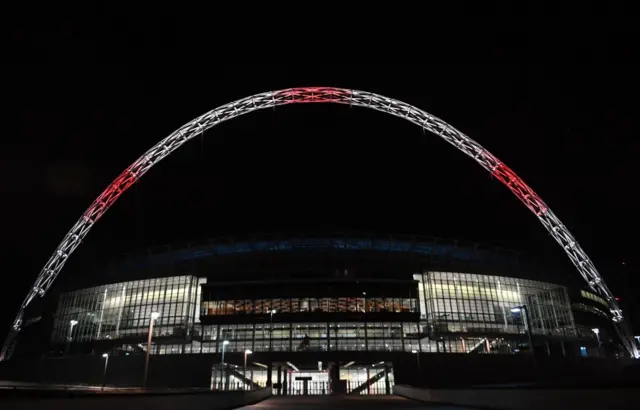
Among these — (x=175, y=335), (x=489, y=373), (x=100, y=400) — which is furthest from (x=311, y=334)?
(x=100, y=400)

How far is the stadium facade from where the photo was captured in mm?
65375

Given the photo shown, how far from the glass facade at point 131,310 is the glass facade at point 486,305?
40346 mm

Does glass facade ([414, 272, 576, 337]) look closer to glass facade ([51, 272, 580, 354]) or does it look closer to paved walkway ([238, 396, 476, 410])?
glass facade ([51, 272, 580, 354])

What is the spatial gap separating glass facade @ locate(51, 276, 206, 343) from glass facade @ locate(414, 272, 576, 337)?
132ft

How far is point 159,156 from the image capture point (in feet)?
134

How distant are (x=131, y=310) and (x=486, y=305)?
206 ft

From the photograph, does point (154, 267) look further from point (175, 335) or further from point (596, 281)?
point (596, 281)

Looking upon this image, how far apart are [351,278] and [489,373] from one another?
80.0ft

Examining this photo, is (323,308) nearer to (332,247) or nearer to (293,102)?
(332,247)

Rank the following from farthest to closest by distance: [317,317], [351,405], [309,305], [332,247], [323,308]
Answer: [332,247] → [309,305] → [323,308] → [317,317] → [351,405]

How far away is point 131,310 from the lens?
71.6 meters

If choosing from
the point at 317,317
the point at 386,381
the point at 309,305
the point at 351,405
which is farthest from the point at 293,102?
the point at 386,381

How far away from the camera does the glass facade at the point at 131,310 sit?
2704 inches

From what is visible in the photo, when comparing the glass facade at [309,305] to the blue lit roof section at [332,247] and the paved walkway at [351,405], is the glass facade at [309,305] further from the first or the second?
the paved walkway at [351,405]
